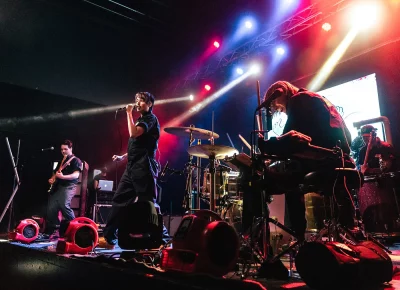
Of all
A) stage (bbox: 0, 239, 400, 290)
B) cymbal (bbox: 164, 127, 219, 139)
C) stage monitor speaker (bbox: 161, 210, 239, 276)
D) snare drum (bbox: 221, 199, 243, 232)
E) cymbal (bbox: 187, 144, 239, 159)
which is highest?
cymbal (bbox: 164, 127, 219, 139)

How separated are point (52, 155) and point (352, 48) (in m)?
7.99

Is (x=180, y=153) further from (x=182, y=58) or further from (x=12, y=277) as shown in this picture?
(x=12, y=277)

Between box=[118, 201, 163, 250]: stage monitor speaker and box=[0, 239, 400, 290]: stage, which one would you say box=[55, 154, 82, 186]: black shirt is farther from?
box=[118, 201, 163, 250]: stage monitor speaker

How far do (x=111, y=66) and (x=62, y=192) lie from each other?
13.6 ft

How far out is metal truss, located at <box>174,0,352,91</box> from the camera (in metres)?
6.62

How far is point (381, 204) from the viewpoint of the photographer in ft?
16.8

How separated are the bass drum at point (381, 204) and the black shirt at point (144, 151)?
3642 millimetres

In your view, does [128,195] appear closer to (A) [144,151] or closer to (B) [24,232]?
(A) [144,151]

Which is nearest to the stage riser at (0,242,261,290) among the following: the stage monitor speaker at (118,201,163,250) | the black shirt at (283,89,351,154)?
the stage monitor speaker at (118,201,163,250)

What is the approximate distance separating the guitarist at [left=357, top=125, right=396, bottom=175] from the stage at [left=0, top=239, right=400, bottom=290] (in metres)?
3.72

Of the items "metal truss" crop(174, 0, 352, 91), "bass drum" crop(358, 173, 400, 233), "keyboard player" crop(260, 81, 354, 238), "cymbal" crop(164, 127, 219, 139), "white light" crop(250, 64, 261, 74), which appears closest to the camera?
"keyboard player" crop(260, 81, 354, 238)

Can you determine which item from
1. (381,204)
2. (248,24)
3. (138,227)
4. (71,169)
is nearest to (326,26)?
(248,24)

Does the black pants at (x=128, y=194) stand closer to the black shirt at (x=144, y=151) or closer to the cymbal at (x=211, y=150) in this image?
the black shirt at (x=144, y=151)

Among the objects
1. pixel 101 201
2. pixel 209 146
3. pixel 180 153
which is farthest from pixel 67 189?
pixel 180 153
